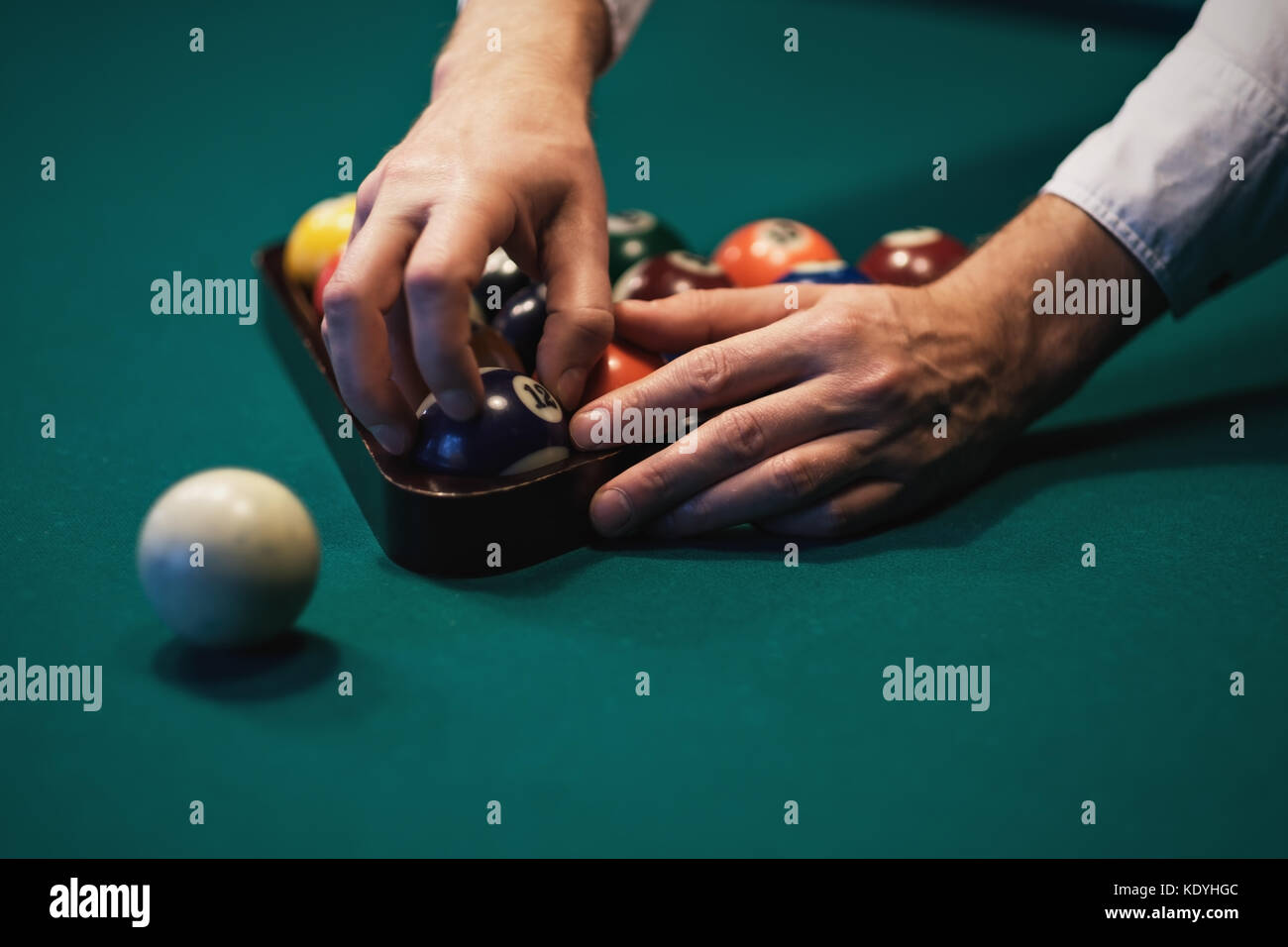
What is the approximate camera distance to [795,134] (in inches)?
143

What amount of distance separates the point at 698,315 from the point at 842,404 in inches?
13.3

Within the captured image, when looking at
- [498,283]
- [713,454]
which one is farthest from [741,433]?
[498,283]

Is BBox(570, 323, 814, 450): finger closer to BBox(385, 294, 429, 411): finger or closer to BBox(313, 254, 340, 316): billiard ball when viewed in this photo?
BBox(385, 294, 429, 411): finger

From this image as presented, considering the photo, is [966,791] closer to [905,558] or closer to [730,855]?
[730,855]

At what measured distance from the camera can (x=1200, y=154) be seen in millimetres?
2004

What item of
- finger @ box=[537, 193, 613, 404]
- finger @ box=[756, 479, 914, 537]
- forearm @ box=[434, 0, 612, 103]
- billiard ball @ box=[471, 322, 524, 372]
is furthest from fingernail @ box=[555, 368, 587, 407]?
forearm @ box=[434, 0, 612, 103]

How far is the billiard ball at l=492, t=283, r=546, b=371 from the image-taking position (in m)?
2.13

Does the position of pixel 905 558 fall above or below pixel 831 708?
above

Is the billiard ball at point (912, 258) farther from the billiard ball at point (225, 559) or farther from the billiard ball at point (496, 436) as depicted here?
the billiard ball at point (225, 559)

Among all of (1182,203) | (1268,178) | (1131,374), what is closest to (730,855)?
(1182,203)

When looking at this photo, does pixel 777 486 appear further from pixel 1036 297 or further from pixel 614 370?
pixel 1036 297

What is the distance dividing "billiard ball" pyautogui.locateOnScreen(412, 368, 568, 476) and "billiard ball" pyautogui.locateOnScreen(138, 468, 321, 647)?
29 cm

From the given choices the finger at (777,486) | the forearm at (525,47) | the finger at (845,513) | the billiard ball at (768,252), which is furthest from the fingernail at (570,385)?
the billiard ball at (768,252)

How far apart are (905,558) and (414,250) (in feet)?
2.71
